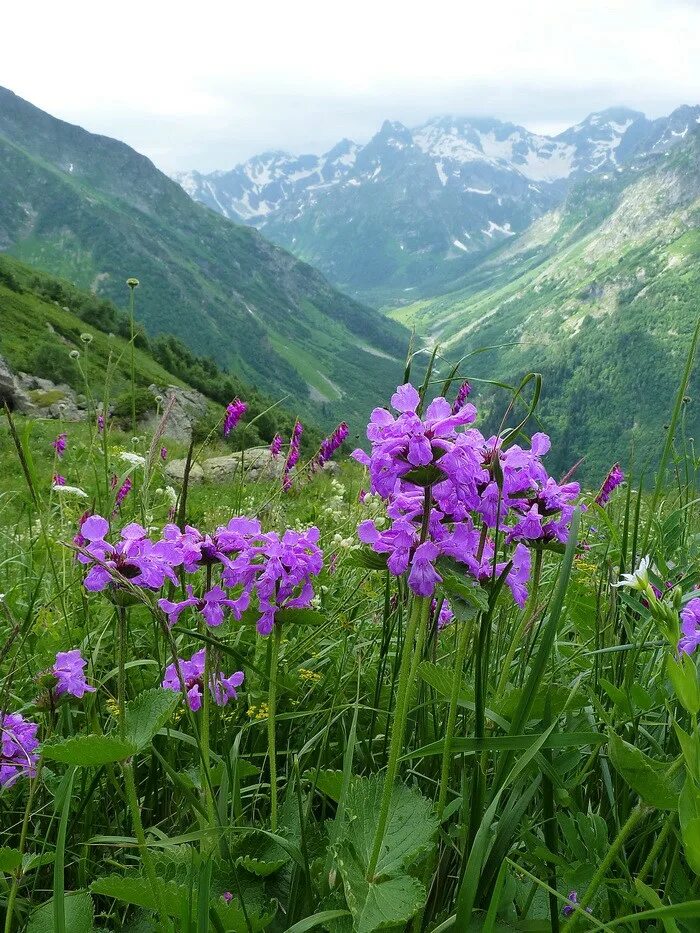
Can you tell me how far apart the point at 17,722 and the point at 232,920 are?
943 millimetres

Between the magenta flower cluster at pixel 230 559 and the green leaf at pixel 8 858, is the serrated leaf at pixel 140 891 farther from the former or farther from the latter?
the magenta flower cluster at pixel 230 559

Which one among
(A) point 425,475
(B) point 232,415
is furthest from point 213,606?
(B) point 232,415

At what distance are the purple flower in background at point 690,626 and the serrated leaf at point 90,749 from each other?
138 cm

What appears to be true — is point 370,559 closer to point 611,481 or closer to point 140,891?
point 140,891

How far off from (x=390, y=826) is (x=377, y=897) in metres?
0.21

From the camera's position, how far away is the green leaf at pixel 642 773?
135cm

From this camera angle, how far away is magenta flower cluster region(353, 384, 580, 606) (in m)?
1.50

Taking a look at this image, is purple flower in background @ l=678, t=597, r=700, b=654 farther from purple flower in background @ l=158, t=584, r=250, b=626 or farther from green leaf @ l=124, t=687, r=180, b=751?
green leaf @ l=124, t=687, r=180, b=751

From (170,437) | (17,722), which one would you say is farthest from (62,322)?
(17,722)

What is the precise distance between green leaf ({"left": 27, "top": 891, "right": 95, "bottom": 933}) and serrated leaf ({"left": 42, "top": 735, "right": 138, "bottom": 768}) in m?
0.47

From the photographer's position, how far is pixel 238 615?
6.49 feet

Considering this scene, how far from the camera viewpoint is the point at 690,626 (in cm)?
188

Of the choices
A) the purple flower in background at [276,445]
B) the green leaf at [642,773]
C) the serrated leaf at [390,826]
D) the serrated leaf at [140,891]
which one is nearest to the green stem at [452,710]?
the serrated leaf at [390,826]

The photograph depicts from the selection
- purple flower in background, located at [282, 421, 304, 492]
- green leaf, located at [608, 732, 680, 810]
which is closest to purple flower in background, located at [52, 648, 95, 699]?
green leaf, located at [608, 732, 680, 810]
